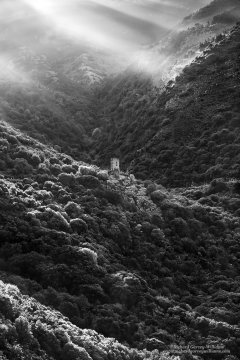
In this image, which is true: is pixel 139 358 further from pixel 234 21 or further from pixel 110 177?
pixel 234 21

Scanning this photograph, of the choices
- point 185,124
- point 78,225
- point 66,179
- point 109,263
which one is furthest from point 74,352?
point 185,124

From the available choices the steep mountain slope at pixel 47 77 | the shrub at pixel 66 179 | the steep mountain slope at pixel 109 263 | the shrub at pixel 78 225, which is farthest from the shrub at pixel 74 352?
the steep mountain slope at pixel 47 77

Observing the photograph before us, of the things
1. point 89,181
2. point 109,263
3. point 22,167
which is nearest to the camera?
point 109,263

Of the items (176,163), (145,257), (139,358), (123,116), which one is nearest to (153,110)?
(123,116)

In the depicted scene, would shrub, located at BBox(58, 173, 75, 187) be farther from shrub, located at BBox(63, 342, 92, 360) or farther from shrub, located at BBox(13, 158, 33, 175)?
shrub, located at BBox(63, 342, 92, 360)

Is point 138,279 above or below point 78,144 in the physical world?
below

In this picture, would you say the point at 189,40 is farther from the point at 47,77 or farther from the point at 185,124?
the point at 185,124
